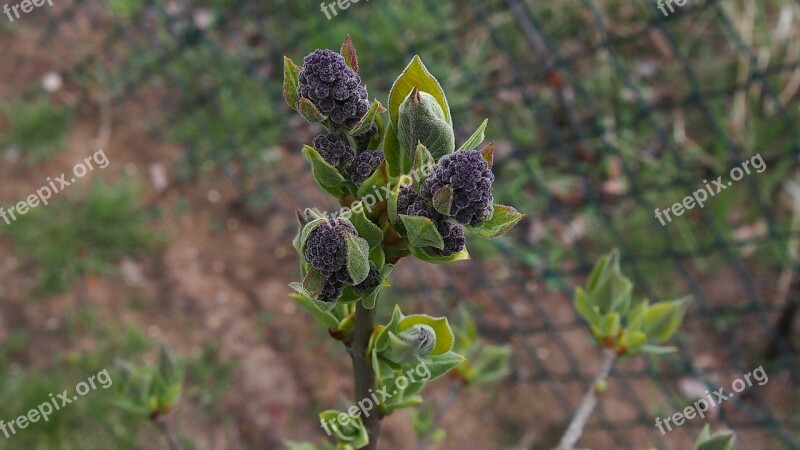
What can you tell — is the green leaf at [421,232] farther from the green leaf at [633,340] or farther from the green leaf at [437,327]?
the green leaf at [633,340]

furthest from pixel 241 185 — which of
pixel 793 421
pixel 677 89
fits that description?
pixel 793 421

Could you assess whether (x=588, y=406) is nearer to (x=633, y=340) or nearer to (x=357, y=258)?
(x=633, y=340)

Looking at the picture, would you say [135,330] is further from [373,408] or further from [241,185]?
[373,408]

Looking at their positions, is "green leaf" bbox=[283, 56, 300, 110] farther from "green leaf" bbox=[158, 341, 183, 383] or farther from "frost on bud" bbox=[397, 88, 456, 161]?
"green leaf" bbox=[158, 341, 183, 383]

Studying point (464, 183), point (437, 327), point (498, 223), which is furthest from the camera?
point (437, 327)

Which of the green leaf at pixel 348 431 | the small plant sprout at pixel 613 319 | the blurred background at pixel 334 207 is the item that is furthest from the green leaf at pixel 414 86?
the blurred background at pixel 334 207

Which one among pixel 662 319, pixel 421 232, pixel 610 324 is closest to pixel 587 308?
pixel 610 324
